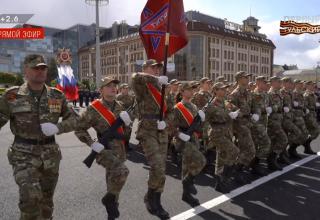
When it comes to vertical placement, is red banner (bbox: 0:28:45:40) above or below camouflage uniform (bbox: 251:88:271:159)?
above

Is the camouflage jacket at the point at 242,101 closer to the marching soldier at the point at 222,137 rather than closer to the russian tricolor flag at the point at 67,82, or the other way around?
the marching soldier at the point at 222,137

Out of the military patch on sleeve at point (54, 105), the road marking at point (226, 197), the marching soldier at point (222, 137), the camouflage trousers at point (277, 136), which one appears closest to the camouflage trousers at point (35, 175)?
the military patch on sleeve at point (54, 105)

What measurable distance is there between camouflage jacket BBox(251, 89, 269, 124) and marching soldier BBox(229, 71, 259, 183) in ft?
0.54

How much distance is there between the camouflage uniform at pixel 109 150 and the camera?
462 cm

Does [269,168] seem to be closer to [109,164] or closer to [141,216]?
[141,216]

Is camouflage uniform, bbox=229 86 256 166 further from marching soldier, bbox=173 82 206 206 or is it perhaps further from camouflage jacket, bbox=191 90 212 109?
camouflage jacket, bbox=191 90 212 109

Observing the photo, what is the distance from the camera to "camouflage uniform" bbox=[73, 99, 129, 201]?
4625 mm

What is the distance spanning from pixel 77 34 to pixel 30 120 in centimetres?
10671

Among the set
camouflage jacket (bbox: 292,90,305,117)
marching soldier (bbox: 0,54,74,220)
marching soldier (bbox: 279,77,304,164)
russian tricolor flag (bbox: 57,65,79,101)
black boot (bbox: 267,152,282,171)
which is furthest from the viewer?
russian tricolor flag (bbox: 57,65,79,101)

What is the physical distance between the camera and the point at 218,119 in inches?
257

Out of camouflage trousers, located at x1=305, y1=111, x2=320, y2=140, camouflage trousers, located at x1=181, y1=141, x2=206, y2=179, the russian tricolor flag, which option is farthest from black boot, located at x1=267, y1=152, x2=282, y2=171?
the russian tricolor flag

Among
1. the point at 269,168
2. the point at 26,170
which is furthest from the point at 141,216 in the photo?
the point at 269,168

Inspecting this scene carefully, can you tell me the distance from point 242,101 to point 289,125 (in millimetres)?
2391

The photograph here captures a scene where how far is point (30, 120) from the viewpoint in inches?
155
